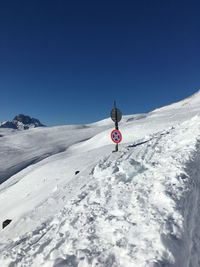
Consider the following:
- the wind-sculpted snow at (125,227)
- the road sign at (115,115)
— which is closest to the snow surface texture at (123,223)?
the wind-sculpted snow at (125,227)

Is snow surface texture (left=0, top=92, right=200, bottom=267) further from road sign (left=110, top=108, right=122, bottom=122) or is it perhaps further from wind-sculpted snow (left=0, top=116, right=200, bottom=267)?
road sign (left=110, top=108, right=122, bottom=122)

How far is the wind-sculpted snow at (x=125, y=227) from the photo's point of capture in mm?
4578

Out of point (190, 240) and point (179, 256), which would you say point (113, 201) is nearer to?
point (190, 240)

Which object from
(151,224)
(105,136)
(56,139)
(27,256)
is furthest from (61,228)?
(56,139)

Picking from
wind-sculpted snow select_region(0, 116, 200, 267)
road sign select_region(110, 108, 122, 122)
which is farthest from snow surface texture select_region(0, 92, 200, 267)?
road sign select_region(110, 108, 122, 122)

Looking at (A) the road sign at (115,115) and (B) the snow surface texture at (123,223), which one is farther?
(A) the road sign at (115,115)

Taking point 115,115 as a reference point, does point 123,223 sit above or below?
below

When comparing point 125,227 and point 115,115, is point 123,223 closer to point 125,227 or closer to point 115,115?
point 125,227

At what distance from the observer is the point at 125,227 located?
532 centimetres

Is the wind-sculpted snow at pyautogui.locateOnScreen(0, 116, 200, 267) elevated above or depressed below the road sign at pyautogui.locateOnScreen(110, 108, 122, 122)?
below

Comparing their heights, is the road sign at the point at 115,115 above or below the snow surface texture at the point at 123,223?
above

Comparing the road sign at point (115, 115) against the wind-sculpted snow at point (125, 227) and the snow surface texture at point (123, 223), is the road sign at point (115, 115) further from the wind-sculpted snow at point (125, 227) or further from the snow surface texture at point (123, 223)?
the wind-sculpted snow at point (125, 227)

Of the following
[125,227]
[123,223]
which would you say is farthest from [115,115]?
[125,227]

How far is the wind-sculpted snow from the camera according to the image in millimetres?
4578
